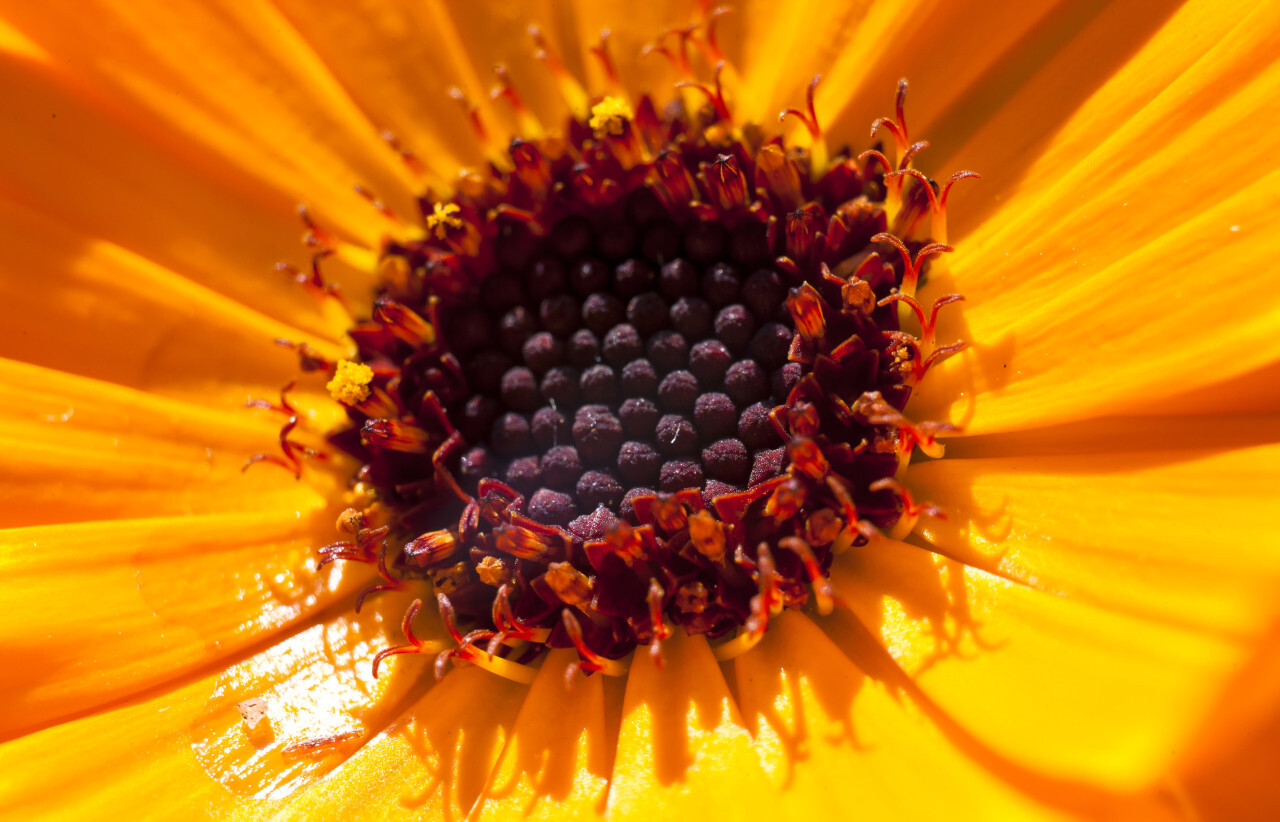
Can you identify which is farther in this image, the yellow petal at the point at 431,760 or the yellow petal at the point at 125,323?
the yellow petal at the point at 125,323

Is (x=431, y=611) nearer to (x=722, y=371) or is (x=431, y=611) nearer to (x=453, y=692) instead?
(x=453, y=692)

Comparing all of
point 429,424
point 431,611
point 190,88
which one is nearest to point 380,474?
point 429,424

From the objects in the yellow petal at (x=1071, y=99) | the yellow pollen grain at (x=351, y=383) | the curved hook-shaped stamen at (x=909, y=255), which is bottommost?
the curved hook-shaped stamen at (x=909, y=255)

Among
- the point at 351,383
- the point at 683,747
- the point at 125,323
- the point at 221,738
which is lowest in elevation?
the point at 683,747

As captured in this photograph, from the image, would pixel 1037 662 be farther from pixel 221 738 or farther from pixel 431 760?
pixel 221 738

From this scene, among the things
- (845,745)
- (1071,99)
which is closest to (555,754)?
(845,745)

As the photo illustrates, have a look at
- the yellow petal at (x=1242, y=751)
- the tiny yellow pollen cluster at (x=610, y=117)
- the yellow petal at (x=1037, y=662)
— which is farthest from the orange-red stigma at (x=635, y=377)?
the yellow petal at (x=1242, y=751)

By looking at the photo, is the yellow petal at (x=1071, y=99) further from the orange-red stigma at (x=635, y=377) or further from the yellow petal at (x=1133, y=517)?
the yellow petal at (x=1133, y=517)
